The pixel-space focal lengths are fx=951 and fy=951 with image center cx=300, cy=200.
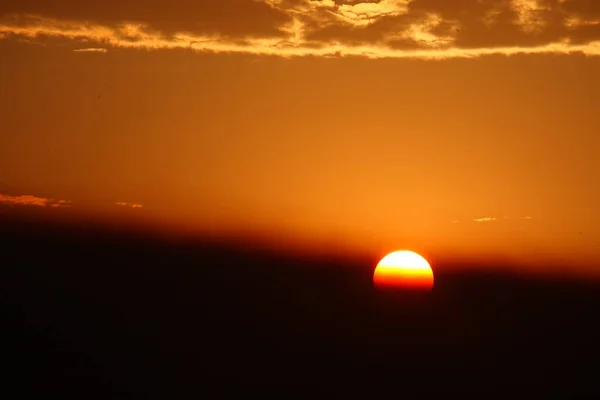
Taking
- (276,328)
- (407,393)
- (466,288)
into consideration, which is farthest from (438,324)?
(276,328)

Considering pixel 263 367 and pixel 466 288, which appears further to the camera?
pixel 466 288

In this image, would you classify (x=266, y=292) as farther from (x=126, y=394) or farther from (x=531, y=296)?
(x=531, y=296)

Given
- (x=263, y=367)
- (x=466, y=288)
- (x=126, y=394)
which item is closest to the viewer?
(x=126, y=394)

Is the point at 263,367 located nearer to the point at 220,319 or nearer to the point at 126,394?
the point at 220,319

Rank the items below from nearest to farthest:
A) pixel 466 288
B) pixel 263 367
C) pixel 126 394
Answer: pixel 126 394, pixel 263 367, pixel 466 288

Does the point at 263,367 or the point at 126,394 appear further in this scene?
the point at 263,367

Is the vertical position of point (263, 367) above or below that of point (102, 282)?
below

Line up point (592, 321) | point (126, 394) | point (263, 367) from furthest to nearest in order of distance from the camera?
point (592, 321)
point (263, 367)
point (126, 394)

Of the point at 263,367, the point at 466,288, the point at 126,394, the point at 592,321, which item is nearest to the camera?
the point at 126,394

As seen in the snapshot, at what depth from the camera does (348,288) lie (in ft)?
136

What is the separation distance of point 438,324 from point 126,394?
50.2ft

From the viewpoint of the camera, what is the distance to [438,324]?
4272cm

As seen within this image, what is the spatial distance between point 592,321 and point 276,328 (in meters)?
13.2

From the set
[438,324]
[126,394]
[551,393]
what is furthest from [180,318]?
[551,393]
